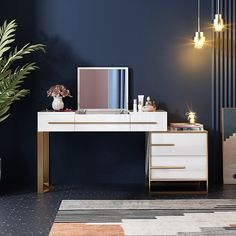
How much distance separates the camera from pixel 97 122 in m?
5.20

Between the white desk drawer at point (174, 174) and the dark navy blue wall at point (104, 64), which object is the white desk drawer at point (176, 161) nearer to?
the white desk drawer at point (174, 174)

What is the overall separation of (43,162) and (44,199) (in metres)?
0.56

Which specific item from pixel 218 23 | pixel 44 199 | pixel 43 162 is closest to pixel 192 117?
pixel 218 23

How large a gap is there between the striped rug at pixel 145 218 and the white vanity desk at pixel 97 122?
2.53 ft

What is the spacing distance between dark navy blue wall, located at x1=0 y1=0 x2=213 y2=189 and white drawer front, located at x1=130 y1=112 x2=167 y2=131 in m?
0.56

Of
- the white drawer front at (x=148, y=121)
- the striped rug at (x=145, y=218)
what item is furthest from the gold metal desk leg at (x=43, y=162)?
the white drawer front at (x=148, y=121)

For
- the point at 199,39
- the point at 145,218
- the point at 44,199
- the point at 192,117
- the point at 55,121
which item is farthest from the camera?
the point at 192,117

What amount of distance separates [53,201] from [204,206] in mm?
1438

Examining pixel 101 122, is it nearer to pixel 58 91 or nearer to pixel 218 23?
pixel 58 91

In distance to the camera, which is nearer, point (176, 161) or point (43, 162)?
point (176, 161)

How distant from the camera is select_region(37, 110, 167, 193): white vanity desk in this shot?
519cm

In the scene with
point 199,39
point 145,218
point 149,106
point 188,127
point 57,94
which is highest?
point 199,39

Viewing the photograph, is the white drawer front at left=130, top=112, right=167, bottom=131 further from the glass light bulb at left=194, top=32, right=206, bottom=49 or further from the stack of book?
the glass light bulb at left=194, top=32, right=206, bottom=49

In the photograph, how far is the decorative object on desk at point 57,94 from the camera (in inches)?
213
